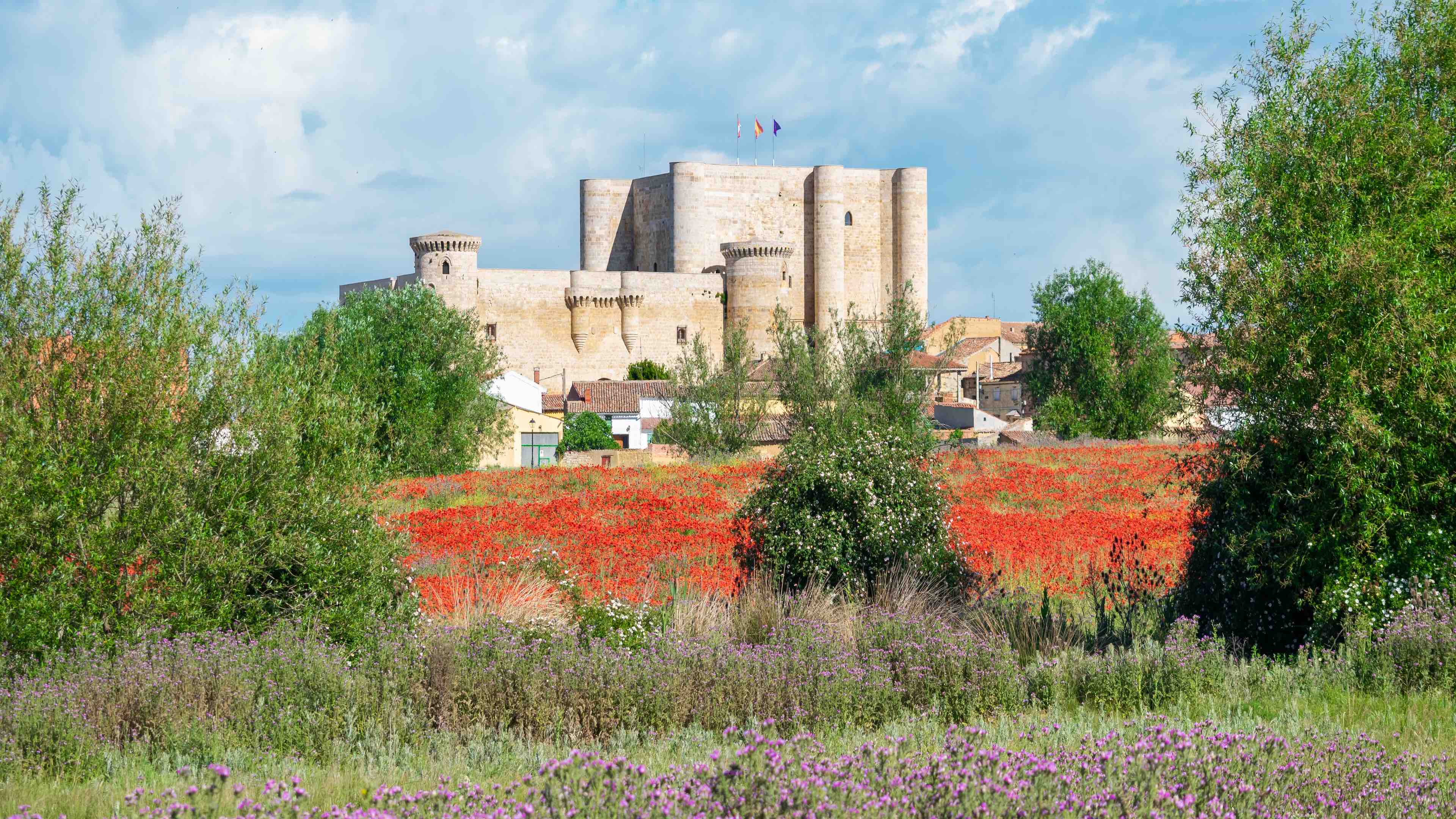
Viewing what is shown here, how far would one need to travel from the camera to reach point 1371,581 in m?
8.33

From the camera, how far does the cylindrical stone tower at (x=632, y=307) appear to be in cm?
6806

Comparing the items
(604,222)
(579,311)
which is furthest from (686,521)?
(604,222)

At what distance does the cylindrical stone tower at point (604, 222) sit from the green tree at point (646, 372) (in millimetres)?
11593

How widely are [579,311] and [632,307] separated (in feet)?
9.31

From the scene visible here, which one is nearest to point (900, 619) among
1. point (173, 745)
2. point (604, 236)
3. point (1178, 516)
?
point (173, 745)

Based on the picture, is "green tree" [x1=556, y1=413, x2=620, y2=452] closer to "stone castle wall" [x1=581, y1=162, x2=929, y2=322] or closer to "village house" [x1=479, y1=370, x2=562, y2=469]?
"village house" [x1=479, y1=370, x2=562, y2=469]

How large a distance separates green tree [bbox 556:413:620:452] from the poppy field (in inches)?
977

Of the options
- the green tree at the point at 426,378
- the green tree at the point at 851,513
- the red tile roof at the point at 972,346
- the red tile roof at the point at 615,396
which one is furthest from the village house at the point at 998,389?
the green tree at the point at 851,513

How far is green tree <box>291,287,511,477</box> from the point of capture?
91.1 feet

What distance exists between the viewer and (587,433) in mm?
51344

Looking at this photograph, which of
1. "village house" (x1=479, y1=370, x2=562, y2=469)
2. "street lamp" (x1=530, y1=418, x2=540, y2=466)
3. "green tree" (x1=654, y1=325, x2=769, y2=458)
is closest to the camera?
"green tree" (x1=654, y1=325, x2=769, y2=458)

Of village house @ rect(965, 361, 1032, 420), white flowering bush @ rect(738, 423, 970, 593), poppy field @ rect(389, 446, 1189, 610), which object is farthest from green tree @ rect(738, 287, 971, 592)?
village house @ rect(965, 361, 1032, 420)

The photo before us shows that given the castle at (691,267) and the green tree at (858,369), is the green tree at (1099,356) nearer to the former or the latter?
the castle at (691,267)

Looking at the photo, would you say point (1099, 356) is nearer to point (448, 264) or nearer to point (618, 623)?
point (448, 264)
